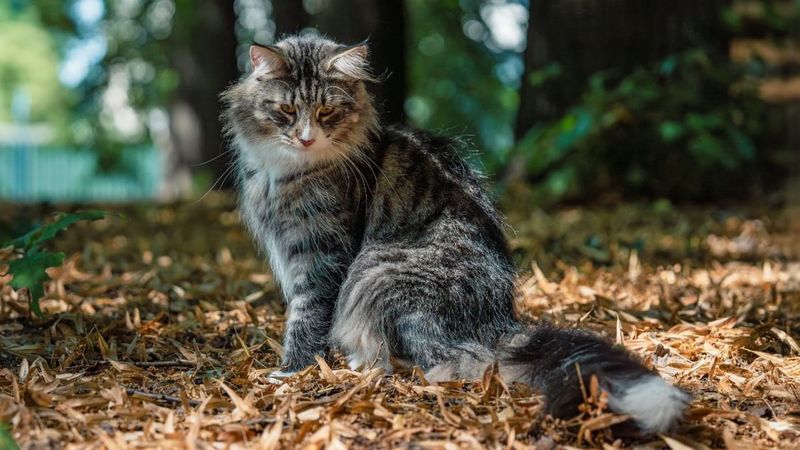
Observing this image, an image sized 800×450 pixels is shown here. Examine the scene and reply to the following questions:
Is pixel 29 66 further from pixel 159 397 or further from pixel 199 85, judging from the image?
pixel 159 397

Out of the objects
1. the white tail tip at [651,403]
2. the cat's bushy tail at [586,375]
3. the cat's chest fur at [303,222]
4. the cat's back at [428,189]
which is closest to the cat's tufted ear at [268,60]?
the cat's chest fur at [303,222]

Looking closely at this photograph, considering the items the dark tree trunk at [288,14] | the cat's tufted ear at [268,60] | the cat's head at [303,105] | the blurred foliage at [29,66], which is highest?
the dark tree trunk at [288,14]

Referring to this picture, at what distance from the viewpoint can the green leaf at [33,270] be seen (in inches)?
129

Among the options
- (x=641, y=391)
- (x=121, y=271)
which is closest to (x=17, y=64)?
(x=121, y=271)

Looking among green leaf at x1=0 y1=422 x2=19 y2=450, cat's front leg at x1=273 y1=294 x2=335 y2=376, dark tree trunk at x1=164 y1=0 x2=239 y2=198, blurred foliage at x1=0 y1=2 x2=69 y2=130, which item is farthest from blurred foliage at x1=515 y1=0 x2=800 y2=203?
blurred foliage at x1=0 y1=2 x2=69 y2=130

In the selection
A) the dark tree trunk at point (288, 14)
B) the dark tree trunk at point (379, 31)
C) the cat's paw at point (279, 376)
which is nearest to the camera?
the cat's paw at point (279, 376)

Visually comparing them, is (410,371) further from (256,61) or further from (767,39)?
(767,39)

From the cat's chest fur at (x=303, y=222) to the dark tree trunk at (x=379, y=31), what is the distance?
2.83 metres

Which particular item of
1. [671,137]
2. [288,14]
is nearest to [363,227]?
[671,137]

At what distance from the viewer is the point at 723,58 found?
6922 millimetres

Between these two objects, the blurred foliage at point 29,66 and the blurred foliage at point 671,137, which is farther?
the blurred foliage at point 29,66

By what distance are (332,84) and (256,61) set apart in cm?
37

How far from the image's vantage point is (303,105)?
3.36m

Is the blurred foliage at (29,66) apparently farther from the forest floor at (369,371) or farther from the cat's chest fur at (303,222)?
the cat's chest fur at (303,222)
